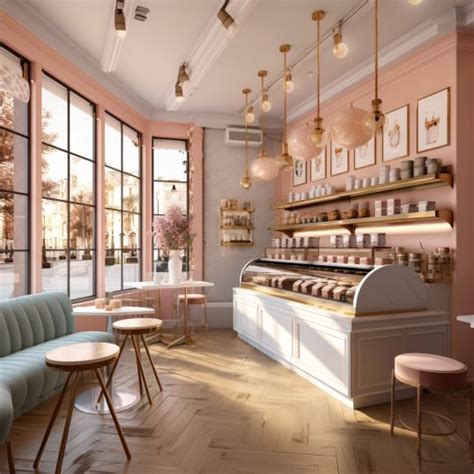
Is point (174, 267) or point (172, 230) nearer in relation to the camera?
point (172, 230)

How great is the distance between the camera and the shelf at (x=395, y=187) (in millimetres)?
3998

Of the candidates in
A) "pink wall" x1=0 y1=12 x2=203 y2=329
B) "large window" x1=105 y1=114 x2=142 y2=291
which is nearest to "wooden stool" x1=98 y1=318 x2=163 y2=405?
"pink wall" x1=0 y1=12 x2=203 y2=329

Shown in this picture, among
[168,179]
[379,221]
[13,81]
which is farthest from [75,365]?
[168,179]

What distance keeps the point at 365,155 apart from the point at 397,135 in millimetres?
595

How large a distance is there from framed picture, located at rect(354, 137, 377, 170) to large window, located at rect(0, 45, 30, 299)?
4002 mm

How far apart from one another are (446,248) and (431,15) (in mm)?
2297

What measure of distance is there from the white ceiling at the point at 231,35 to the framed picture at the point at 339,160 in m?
0.93

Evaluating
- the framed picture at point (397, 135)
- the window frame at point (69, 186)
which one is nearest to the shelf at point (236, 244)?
the window frame at point (69, 186)

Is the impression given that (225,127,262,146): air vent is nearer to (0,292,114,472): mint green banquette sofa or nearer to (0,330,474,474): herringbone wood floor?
(0,292,114,472): mint green banquette sofa

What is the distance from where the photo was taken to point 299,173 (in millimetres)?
6918

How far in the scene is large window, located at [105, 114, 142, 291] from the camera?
6234mm

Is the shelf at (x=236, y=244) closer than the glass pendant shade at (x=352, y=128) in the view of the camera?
No

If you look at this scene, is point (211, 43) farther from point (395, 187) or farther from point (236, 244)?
point (236, 244)

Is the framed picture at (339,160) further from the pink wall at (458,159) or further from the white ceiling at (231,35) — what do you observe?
the pink wall at (458,159)
